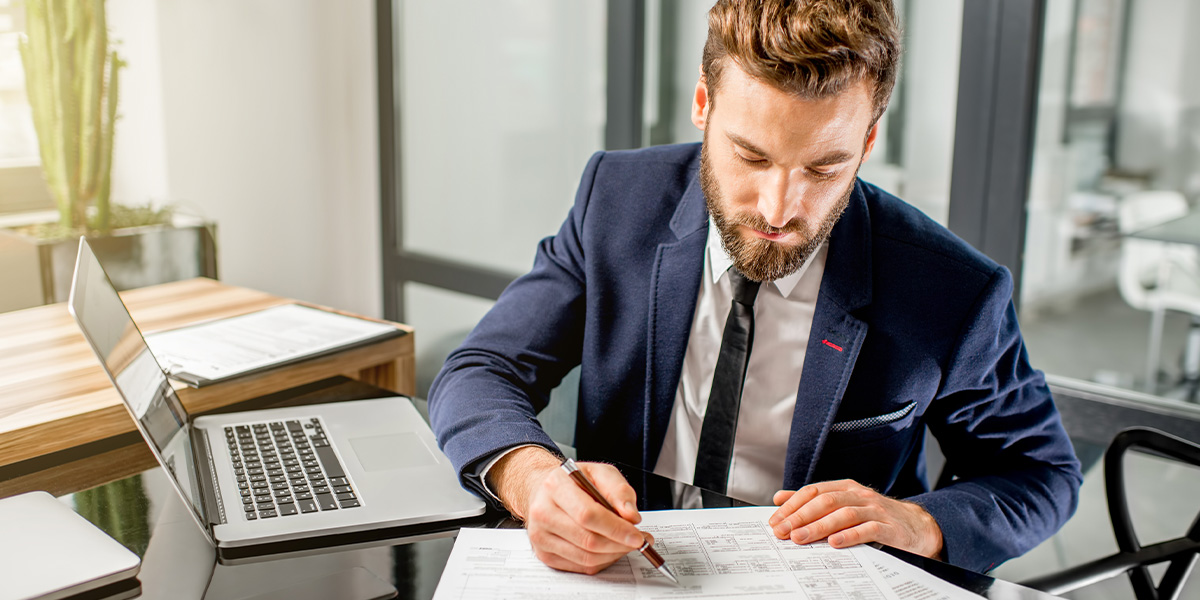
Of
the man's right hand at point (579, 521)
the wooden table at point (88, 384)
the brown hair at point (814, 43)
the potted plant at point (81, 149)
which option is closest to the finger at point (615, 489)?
the man's right hand at point (579, 521)

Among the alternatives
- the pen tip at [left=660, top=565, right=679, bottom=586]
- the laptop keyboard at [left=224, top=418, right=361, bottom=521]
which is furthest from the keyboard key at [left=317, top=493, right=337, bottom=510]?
the pen tip at [left=660, top=565, right=679, bottom=586]

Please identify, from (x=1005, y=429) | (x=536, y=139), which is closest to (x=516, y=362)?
(x=1005, y=429)

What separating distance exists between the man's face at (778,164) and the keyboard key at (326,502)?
0.58 m

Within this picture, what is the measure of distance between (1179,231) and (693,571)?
5.00 ft

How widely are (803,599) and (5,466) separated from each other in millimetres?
961

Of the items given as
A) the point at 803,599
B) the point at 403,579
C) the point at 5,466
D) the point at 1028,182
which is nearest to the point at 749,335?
the point at 803,599

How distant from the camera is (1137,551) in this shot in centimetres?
122

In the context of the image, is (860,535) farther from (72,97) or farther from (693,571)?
(72,97)

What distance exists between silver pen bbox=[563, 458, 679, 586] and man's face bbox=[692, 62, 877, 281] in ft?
1.32

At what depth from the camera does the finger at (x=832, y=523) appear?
89 cm

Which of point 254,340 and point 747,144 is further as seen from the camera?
point 254,340

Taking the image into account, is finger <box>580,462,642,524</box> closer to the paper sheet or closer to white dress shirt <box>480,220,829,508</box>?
the paper sheet

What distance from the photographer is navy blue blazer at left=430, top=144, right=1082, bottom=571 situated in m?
1.11

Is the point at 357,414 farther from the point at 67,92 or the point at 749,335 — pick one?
the point at 67,92
